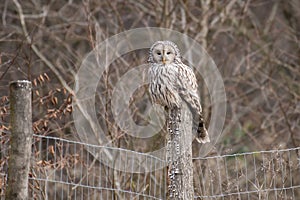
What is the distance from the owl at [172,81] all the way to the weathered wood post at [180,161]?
0.85 meters

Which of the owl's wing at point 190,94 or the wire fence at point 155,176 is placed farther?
the owl's wing at point 190,94

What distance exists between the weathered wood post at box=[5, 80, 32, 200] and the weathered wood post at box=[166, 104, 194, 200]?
1.06m

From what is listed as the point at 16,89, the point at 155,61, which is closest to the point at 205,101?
the point at 155,61

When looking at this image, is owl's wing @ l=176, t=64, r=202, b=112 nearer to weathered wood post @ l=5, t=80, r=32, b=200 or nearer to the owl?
the owl

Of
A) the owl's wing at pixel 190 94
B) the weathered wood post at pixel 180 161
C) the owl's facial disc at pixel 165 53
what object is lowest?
the weathered wood post at pixel 180 161

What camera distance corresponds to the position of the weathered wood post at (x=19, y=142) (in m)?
3.56

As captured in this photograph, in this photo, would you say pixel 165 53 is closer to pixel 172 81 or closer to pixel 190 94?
pixel 172 81

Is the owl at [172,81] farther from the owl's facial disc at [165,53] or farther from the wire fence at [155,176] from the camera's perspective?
the wire fence at [155,176]

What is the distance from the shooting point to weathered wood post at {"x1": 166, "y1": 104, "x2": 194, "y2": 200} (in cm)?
426

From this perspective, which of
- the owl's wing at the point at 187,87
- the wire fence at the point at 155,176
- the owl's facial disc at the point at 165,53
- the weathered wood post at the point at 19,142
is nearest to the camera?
Result: the weathered wood post at the point at 19,142

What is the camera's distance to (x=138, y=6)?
382 inches

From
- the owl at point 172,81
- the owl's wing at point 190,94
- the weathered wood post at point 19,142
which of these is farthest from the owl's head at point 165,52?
the weathered wood post at point 19,142

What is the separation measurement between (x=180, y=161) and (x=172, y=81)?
4.28 feet

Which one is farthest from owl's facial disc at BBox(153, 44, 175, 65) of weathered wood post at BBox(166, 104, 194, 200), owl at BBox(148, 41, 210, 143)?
weathered wood post at BBox(166, 104, 194, 200)
